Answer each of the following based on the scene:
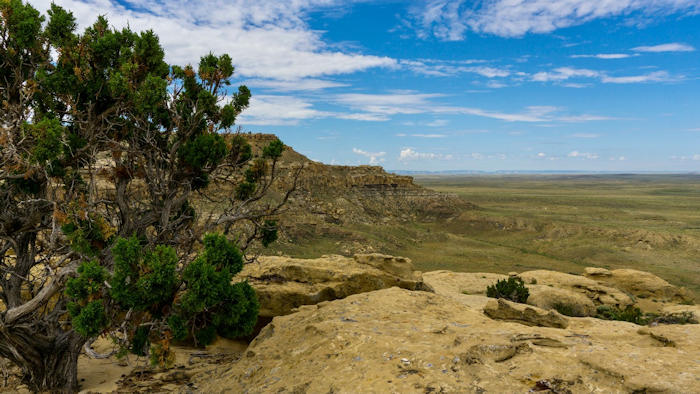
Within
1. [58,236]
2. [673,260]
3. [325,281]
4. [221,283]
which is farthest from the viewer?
[673,260]

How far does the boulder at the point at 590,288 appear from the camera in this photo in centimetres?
2805

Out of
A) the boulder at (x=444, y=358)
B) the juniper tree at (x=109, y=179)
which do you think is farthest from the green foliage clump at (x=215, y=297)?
the boulder at (x=444, y=358)

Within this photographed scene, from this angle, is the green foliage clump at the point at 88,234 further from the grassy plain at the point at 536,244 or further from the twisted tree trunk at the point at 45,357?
the grassy plain at the point at 536,244

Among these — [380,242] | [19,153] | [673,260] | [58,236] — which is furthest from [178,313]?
[673,260]

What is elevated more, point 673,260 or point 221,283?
point 221,283

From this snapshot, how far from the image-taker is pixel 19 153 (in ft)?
29.4

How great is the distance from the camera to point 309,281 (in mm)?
17625

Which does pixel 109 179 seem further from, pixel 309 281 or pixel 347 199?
pixel 347 199

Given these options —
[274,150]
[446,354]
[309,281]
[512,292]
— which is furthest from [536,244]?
[274,150]

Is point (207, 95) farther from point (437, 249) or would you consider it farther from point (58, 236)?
point (437, 249)

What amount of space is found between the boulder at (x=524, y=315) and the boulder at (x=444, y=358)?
1.39 metres

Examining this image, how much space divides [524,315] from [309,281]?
9.27 m

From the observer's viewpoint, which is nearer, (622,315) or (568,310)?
(622,315)

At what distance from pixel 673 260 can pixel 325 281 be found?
224 ft
